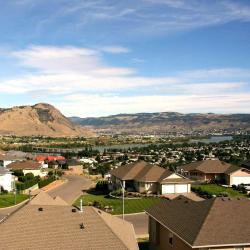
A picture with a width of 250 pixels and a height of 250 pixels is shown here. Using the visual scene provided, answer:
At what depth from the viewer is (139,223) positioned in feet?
143

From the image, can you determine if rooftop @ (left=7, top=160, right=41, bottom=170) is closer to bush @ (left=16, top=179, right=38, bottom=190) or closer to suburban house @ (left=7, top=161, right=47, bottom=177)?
suburban house @ (left=7, top=161, right=47, bottom=177)

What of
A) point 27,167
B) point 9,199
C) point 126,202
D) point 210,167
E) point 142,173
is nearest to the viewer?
point 126,202

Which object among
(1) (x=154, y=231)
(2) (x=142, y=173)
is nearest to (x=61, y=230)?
(1) (x=154, y=231)

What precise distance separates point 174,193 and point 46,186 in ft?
70.4

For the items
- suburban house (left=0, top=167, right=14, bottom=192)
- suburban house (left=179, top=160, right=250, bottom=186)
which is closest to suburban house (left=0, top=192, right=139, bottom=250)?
suburban house (left=0, top=167, right=14, bottom=192)

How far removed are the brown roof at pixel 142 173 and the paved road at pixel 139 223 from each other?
585 inches

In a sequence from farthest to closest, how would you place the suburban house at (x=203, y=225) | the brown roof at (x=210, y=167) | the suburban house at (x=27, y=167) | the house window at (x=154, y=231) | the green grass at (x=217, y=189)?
the suburban house at (x=27, y=167) → the brown roof at (x=210, y=167) → the green grass at (x=217, y=189) → the house window at (x=154, y=231) → the suburban house at (x=203, y=225)

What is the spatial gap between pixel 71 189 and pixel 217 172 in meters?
25.1

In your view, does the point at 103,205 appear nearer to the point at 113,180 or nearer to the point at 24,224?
the point at 113,180

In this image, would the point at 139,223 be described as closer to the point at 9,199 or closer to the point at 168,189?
the point at 168,189

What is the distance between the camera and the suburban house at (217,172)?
74.6 metres

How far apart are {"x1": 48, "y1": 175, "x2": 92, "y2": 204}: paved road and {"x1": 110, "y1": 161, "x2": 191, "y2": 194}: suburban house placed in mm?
6558

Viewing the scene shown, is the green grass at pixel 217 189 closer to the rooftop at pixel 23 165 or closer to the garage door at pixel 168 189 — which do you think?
the garage door at pixel 168 189

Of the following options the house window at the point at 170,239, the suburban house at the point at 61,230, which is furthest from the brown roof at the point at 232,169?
the suburban house at the point at 61,230
